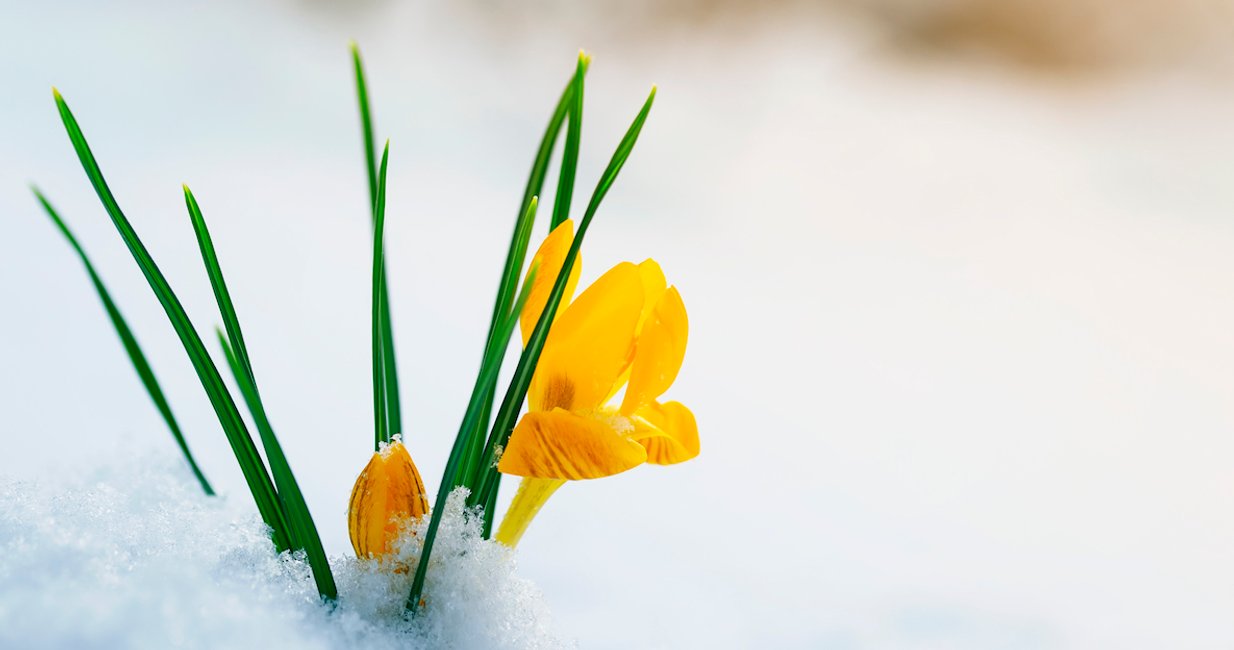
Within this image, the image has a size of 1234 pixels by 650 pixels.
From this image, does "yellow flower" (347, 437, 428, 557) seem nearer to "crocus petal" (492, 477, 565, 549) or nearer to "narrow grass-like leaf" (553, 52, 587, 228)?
"crocus petal" (492, 477, 565, 549)

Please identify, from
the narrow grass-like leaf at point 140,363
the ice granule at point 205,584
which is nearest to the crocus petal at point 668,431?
the ice granule at point 205,584

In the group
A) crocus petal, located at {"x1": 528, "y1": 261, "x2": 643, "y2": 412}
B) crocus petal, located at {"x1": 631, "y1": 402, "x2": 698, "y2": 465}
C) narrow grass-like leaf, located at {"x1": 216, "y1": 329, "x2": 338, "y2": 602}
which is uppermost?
crocus petal, located at {"x1": 528, "y1": 261, "x2": 643, "y2": 412}

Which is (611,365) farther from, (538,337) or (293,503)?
(293,503)

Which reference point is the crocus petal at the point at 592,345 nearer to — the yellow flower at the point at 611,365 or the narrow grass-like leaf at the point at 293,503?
the yellow flower at the point at 611,365

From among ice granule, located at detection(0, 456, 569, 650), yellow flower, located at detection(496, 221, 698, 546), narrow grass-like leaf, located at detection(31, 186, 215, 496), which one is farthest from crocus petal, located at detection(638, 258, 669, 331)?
narrow grass-like leaf, located at detection(31, 186, 215, 496)

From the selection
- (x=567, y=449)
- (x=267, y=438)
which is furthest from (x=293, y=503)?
(x=567, y=449)

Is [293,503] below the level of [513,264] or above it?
below
